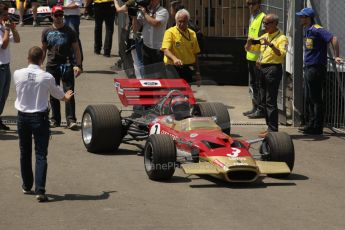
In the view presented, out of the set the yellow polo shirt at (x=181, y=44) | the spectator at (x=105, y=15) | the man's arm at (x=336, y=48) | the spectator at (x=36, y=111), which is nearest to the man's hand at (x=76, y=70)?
the yellow polo shirt at (x=181, y=44)

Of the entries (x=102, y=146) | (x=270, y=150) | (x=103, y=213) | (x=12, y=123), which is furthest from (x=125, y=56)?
(x=103, y=213)

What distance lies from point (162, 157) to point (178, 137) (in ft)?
2.89

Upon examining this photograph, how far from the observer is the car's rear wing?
1342 cm

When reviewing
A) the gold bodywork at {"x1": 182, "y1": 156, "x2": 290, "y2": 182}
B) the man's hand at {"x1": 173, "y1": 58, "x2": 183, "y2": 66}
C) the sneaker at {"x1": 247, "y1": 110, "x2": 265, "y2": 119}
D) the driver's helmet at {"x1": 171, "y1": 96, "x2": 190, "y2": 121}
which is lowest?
the sneaker at {"x1": 247, "y1": 110, "x2": 265, "y2": 119}

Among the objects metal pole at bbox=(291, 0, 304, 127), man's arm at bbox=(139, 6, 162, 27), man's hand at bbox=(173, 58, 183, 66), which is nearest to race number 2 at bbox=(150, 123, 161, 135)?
man's hand at bbox=(173, 58, 183, 66)

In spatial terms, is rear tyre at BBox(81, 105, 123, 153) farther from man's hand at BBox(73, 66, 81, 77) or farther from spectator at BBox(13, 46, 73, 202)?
spectator at BBox(13, 46, 73, 202)

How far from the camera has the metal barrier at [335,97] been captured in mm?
15021

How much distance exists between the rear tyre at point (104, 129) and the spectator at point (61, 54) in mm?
1963

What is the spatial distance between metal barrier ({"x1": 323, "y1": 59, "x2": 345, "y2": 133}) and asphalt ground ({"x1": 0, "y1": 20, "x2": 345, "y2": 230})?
0.73 m

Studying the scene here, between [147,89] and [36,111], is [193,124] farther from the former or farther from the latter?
[36,111]

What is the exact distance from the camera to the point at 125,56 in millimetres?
18234

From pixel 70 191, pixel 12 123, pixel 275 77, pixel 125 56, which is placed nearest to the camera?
pixel 70 191

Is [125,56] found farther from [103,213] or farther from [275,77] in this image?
[103,213]

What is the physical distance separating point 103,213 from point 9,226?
0.99m
